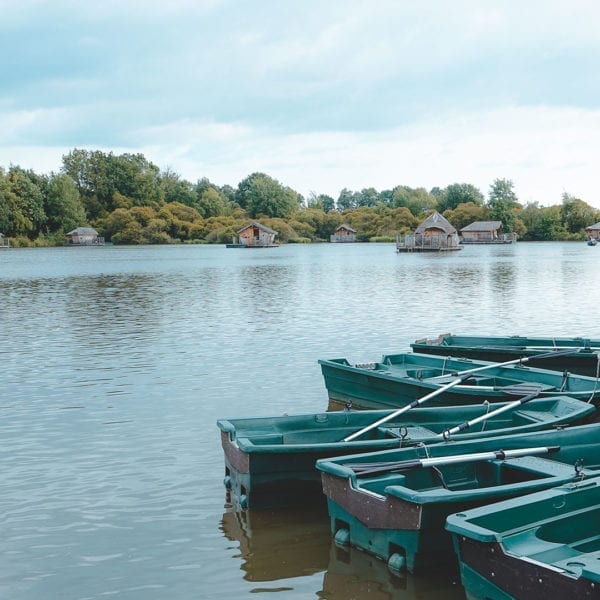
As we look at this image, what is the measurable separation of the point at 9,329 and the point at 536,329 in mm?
16253

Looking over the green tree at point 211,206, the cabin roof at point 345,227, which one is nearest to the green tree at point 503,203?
the cabin roof at point 345,227

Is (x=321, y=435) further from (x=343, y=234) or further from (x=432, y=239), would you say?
(x=343, y=234)

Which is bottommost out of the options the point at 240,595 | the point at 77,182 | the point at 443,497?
the point at 240,595

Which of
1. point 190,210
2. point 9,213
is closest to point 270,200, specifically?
point 190,210

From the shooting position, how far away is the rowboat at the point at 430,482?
6.94m

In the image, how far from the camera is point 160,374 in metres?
17.9

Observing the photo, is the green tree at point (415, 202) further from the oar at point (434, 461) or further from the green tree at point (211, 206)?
the oar at point (434, 461)

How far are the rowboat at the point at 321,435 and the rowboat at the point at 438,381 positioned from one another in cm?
119

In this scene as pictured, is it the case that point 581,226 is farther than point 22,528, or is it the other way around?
point 581,226

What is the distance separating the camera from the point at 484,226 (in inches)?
5128

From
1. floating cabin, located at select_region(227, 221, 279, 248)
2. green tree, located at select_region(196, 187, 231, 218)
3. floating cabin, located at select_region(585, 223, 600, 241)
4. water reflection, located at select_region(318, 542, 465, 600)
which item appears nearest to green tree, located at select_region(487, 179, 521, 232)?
floating cabin, located at select_region(585, 223, 600, 241)

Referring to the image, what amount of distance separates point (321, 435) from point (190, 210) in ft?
489

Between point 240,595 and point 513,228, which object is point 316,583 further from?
point 513,228

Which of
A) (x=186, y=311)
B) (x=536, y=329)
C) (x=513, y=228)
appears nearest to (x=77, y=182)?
(x=513, y=228)
